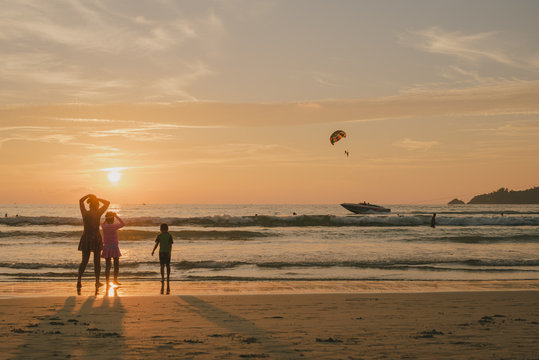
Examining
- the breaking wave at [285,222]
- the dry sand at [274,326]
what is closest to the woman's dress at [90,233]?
the dry sand at [274,326]

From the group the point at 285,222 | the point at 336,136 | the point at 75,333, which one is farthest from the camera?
the point at 285,222

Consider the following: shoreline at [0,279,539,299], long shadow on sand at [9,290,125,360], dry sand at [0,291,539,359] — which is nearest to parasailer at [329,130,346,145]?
shoreline at [0,279,539,299]

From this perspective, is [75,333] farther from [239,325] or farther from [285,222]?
[285,222]

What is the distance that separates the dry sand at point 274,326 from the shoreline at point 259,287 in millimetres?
960

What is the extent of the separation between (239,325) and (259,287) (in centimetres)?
551

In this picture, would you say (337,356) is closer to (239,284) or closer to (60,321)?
(60,321)

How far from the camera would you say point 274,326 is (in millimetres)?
8641

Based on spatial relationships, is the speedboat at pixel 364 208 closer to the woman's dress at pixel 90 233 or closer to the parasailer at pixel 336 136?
the parasailer at pixel 336 136

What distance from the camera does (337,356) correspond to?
21.6ft

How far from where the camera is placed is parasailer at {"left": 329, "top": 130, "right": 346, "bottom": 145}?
128 feet

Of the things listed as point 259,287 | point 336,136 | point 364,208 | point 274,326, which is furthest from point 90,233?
point 364,208

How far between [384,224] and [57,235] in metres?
34.4

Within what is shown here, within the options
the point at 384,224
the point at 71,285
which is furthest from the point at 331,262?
the point at 384,224

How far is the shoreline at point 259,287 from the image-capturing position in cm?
1301
